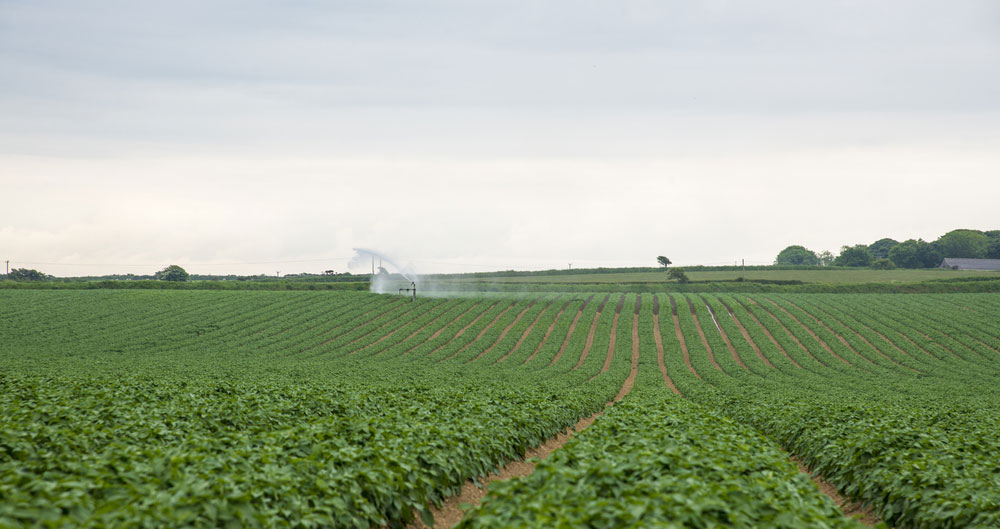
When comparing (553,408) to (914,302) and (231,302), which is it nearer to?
(231,302)

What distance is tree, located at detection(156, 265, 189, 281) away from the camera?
135 m

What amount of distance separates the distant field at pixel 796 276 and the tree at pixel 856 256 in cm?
4693

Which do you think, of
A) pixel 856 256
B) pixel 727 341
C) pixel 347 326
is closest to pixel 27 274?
pixel 347 326

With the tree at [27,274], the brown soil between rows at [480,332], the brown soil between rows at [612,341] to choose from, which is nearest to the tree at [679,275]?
the brown soil between rows at [612,341]

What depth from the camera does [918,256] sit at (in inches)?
5960

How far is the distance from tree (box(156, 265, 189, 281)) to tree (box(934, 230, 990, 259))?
172 meters

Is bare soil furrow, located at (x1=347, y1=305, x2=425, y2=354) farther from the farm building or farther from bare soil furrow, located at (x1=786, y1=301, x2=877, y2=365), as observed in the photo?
the farm building

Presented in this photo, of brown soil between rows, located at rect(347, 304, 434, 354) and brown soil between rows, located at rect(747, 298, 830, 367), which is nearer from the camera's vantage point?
brown soil between rows, located at rect(747, 298, 830, 367)

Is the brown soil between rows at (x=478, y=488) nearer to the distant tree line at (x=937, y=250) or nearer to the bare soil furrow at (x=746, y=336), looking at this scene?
the bare soil furrow at (x=746, y=336)

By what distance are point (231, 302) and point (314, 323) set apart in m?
15.3

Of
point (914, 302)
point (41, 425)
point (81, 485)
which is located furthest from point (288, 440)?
point (914, 302)

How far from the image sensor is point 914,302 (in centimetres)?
7581

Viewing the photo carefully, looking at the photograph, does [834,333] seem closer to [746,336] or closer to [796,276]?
[746,336]

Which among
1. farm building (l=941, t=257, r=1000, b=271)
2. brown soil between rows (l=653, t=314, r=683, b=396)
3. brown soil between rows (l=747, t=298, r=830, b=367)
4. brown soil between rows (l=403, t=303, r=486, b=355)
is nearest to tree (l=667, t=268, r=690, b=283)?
brown soil between rows (l=747, t=298, r=830, b=367)
